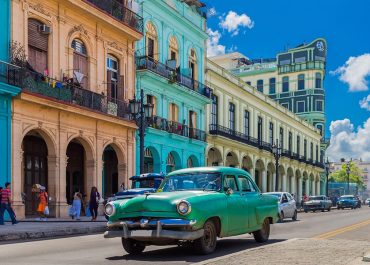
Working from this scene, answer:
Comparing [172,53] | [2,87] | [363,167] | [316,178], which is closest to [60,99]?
[2,87]

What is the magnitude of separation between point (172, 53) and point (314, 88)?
167 feet

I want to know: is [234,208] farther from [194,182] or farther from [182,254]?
[182,254]

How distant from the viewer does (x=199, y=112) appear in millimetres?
39531

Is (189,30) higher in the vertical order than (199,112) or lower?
higher

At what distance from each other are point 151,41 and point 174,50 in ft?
9.91

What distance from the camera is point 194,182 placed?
11.4 meters

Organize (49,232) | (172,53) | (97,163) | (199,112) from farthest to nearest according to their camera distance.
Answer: (199,112) < (172,53) < (97,163) < (49,232)

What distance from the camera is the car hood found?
1007 centimetres

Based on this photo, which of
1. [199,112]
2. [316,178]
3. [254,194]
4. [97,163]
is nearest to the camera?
[254,194]

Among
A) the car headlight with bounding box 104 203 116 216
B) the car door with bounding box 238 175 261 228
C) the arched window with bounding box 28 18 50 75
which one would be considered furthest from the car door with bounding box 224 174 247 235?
the arched window with bounding box 28 18 50 75

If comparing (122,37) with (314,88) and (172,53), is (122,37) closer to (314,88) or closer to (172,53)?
A: (172,53)

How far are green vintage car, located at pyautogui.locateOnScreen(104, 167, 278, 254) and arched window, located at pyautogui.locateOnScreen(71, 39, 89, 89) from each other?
1571 cm

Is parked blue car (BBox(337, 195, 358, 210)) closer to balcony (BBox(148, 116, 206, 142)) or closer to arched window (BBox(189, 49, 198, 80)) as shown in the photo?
balcony (BBox(148, 116, 206, 142))

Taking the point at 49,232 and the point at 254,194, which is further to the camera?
the point at 49,232
